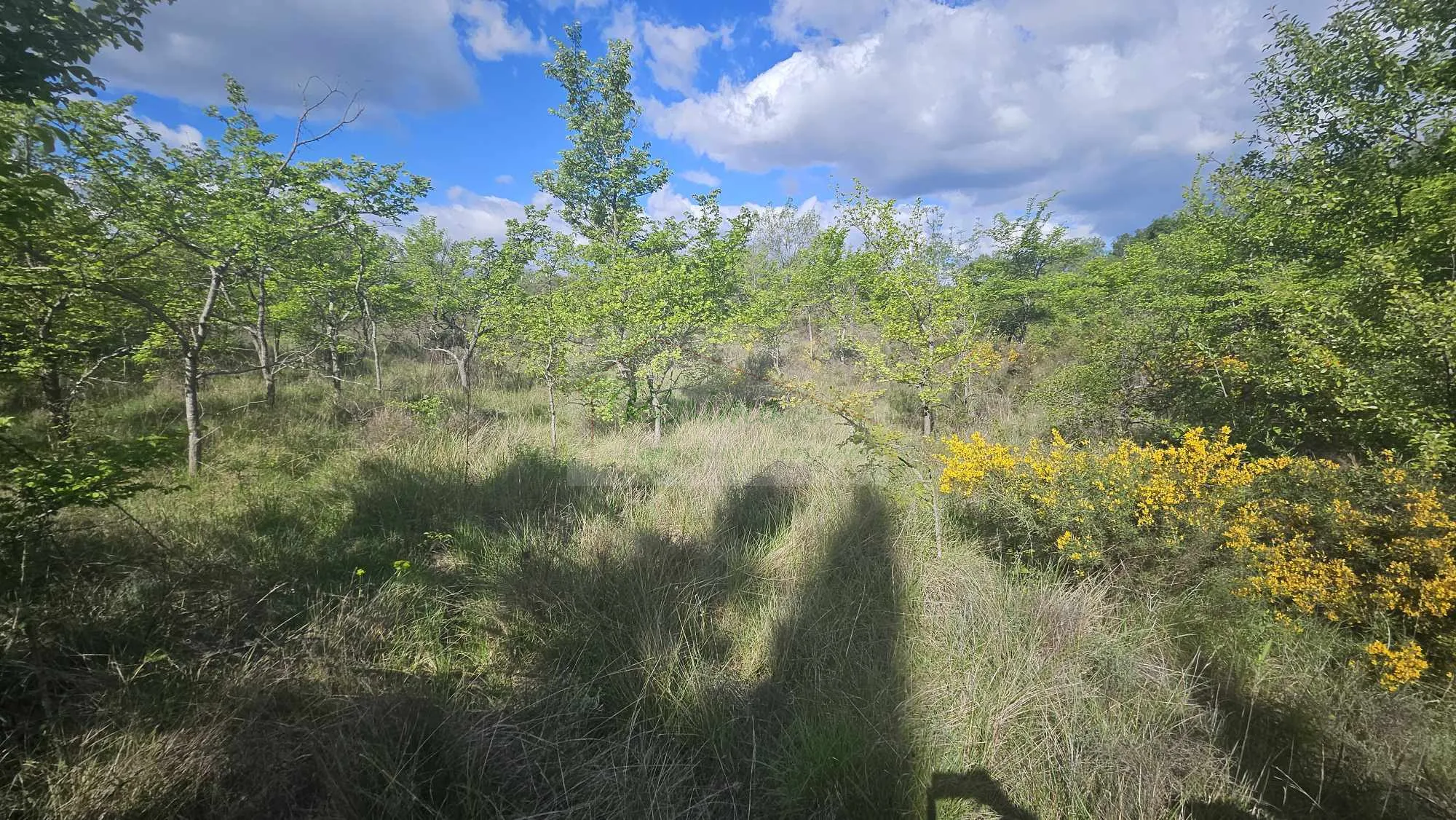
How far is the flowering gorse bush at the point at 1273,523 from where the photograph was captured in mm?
2578

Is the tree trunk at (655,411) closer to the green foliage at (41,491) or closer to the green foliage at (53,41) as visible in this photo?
the green foliage at (41,491)

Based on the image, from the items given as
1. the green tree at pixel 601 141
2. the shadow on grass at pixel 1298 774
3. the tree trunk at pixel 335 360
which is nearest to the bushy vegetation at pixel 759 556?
the shadow on grass at pixel 1298 774

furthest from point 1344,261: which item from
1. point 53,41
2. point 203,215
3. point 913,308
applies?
point 203,215

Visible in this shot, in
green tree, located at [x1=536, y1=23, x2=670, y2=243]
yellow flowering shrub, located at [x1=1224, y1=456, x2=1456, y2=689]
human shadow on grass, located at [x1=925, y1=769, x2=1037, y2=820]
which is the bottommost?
human shadow on grass, located at [x1=925, y1=769, x2=1037, y2=820]

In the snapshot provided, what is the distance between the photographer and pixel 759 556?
12.3 feet

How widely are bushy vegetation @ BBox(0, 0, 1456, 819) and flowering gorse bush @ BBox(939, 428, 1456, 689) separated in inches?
1.2

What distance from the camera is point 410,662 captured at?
2592 millimetres

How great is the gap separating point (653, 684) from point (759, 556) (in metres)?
1.43

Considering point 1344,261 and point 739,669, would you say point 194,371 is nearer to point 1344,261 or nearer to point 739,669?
point 739,669

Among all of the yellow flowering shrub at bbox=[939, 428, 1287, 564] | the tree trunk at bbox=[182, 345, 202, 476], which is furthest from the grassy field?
the tree trunk at bbox=[182, 345, 202, 476]

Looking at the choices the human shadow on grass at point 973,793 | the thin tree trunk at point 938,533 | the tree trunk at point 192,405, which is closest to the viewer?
the human shadow on grass at point 973,793

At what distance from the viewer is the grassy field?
1.86m

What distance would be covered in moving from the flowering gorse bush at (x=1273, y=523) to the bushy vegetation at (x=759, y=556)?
0.10 ft

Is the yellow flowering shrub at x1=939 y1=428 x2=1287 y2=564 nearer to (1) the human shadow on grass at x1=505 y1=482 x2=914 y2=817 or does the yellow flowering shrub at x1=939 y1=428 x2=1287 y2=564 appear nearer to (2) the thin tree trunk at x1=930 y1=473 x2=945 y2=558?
(2) the thin tree trunk at x1=930 y1=473 x2=945 y2=558
